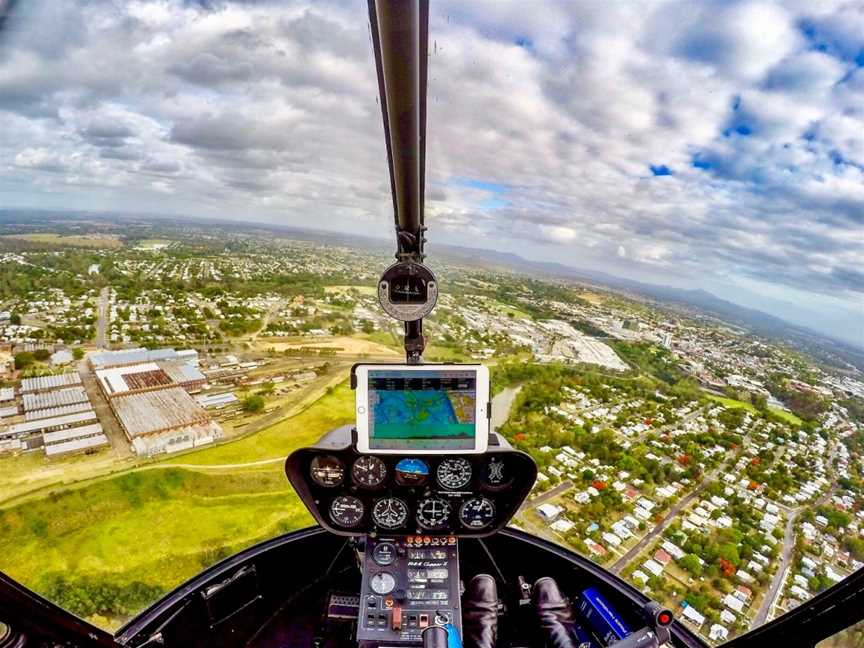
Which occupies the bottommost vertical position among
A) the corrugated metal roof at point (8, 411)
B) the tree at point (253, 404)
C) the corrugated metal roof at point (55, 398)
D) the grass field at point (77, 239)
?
the tree at point (253, 404)

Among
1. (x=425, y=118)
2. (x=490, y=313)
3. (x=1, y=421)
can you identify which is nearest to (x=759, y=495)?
(x=490, y=313)

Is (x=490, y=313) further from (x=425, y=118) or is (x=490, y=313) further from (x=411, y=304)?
(x=425, y=118)

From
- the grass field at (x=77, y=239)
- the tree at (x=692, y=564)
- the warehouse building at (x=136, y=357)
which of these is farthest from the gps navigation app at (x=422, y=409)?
the warehouse building at (x=136, y=357)

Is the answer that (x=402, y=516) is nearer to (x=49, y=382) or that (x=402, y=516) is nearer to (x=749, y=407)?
(x=749, y=407)

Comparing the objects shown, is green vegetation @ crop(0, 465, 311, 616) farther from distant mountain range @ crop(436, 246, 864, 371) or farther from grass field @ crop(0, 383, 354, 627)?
distant mountain range @ crop(436, 246, 864, 371)

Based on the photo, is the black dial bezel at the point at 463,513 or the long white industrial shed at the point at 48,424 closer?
the black dial bezel at the point at 463,513

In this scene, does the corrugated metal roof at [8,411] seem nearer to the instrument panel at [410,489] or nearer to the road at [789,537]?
the instrument panel at [410,489]
